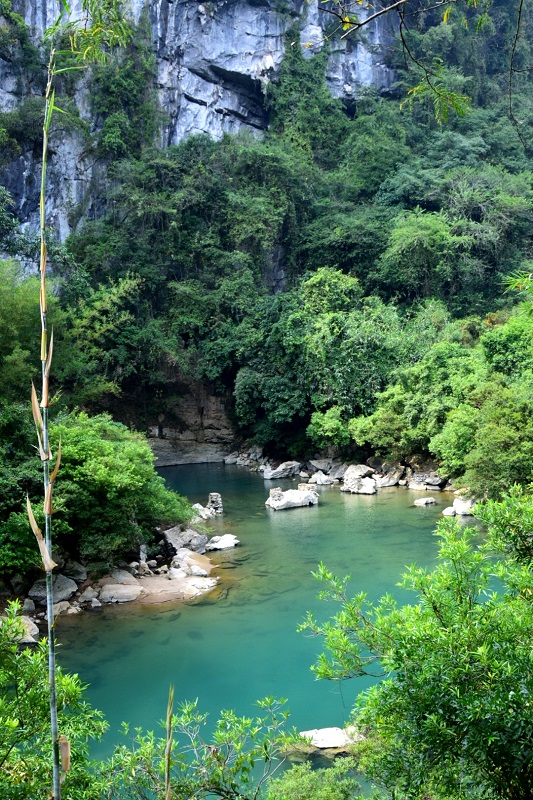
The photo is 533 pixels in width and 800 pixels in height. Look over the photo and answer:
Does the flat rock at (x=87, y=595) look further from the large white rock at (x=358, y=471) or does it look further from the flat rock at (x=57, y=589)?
the large white rock at (x=358, y=471)

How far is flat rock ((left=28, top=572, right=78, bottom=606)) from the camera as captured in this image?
9.05m

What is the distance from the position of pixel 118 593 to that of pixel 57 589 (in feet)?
2.81

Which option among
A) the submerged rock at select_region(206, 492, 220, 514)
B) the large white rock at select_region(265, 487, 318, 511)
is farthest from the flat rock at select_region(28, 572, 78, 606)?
the large white rock at select_region(265, 487, 318, 511)

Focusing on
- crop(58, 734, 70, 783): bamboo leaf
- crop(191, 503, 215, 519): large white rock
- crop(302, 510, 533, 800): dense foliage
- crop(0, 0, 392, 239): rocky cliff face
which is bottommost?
crop(191, 503, 215, 519): large white rock

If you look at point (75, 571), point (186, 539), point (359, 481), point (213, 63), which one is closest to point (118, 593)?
point (75, 571)

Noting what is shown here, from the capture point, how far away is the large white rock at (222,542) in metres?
12.1

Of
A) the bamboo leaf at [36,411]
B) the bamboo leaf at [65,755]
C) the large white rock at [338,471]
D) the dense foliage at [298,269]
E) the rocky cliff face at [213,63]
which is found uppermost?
the rocky cliff face at [213,63]

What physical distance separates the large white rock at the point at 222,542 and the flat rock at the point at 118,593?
7.88ft

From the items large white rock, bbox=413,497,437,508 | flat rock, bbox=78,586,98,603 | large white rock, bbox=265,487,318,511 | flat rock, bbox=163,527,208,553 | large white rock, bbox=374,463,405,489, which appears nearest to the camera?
flat rock, bbox=78,586,98,603

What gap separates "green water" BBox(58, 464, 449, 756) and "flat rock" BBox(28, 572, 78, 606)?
55cm

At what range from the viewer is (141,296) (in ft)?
71.1

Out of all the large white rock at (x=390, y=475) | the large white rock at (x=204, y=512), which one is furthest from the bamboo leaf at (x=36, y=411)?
the large white rock at (x=390, y=475)

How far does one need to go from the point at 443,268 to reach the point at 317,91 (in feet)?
37.4

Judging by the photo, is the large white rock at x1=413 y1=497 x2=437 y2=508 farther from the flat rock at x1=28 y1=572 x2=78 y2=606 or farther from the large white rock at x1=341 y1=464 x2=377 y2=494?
the flat rock at x1=28 y1=572 x2=78 y2=606
